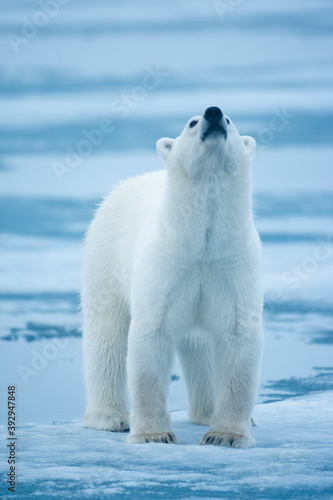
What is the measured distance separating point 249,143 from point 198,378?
2.16m

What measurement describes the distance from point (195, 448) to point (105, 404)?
1492 millimetres

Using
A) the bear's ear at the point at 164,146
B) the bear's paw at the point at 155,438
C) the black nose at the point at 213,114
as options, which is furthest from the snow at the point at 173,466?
the black nose at the point at 213,114

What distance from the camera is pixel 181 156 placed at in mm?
5164

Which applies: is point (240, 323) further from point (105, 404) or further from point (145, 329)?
point (105, 404)

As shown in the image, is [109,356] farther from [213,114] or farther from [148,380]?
[213,114]

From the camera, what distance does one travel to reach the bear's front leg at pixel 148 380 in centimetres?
529

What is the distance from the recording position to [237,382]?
17.6 feet

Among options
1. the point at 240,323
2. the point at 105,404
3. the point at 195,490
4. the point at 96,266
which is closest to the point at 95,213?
the point at 96,266

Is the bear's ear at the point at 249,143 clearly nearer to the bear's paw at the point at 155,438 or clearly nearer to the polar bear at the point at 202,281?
the polar bear at the point at 202,281

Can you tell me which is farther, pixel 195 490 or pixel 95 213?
pixel 95 213

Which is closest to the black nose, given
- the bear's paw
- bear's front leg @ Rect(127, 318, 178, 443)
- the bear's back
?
the bear's back

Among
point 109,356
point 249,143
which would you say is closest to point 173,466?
point 109,356

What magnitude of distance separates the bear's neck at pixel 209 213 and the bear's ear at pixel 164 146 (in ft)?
0.68

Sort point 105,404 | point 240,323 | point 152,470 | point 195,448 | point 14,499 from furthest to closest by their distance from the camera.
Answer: point 105,404, point 240,323, point 195,448, point 152,470, point 14,499
